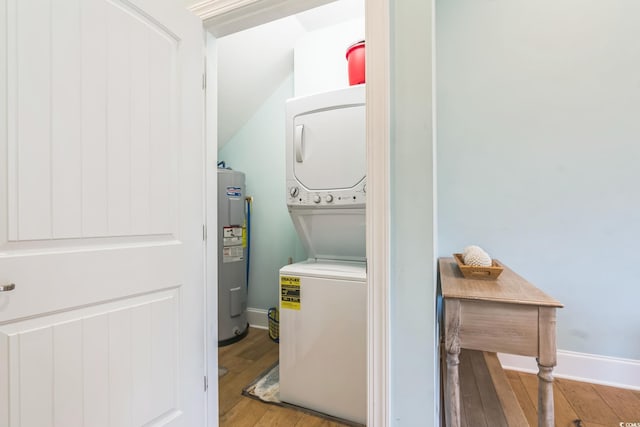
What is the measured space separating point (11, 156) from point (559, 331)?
2761mm

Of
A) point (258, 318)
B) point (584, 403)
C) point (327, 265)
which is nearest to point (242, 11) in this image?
point (327, 265)

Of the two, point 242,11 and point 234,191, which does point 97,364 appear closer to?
point 242,11

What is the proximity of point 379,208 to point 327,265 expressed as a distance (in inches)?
36.1

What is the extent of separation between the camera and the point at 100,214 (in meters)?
0.88

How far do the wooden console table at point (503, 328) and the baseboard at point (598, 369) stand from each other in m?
1.14

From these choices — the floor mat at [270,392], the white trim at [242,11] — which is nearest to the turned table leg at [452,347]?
the floor mat at [270,392]

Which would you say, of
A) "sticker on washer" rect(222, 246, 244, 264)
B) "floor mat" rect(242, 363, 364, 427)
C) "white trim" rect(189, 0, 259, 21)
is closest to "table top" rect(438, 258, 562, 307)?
"floor mat" rect(242, 363, 364, 427)

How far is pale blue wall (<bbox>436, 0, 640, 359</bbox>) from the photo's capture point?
1.69 meters

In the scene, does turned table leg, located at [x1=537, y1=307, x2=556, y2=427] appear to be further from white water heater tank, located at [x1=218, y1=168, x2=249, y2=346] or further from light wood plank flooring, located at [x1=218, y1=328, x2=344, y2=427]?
white water heater tank, located at [x1=218, y1=168, x2=249, y2=346]

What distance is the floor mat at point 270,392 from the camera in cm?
150

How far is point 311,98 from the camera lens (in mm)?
1746

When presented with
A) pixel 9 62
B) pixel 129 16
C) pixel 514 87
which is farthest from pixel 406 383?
pixel 514 87

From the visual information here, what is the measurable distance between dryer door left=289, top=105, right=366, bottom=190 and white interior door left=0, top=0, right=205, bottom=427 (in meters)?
0.70

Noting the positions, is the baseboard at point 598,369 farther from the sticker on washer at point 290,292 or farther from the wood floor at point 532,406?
the sticker on washer at point 290,292
